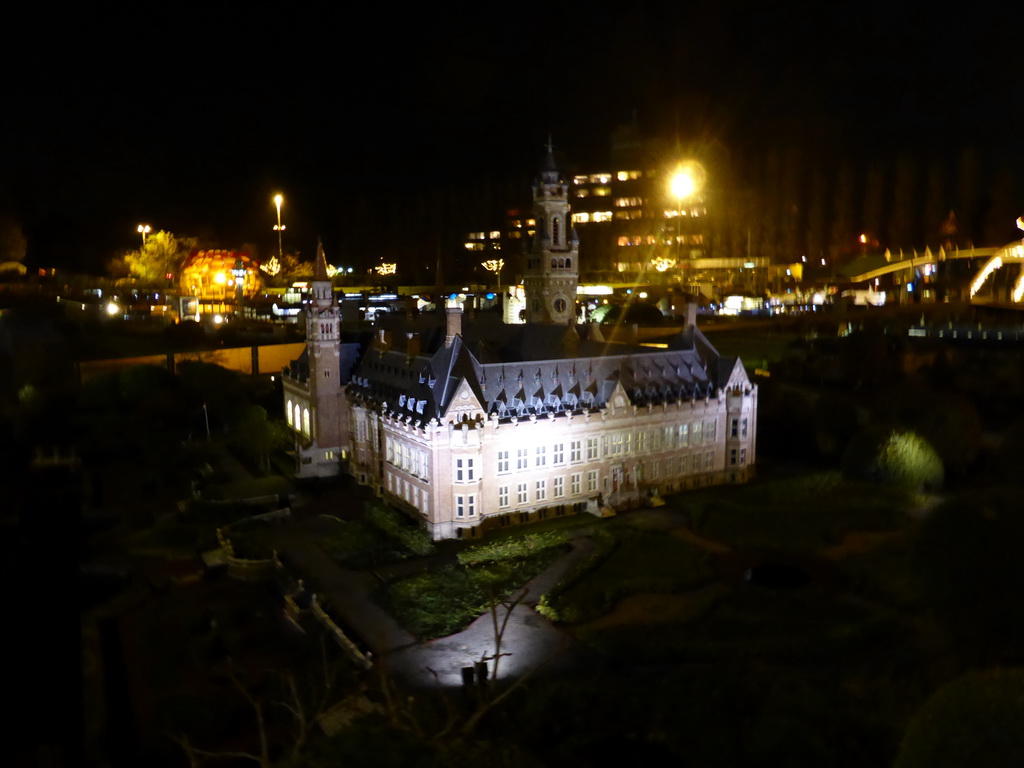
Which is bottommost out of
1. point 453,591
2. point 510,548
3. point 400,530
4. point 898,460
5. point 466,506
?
point 453,591

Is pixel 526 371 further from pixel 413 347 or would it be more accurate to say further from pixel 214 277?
pixel 214 277

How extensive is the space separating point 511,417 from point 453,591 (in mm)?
12748

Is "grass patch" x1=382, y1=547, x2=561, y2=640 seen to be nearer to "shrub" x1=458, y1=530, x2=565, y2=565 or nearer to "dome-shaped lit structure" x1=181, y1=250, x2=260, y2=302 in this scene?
"shrub" x1=458, y1=530, x2=565, y2=565

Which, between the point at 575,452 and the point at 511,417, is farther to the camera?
the point at 575,452

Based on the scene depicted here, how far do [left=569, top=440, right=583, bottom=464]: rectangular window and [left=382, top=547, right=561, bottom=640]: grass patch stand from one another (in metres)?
8.00

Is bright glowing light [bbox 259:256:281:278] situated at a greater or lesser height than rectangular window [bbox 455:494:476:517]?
greater

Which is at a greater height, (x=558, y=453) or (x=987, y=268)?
(x=987, y=268)

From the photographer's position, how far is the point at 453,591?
39.3 metres

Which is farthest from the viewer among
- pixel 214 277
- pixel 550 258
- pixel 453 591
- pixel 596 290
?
pixel 596 290

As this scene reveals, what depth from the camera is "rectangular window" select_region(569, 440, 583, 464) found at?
50875 mm

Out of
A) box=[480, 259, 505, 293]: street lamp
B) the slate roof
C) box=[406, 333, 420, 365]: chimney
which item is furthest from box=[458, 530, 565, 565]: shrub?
box=[480, 259, 505, 293]: street lamp

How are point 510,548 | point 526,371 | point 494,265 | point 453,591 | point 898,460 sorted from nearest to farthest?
point 453,591 → point 510,548 → point 526,371 → point 898,460 → point 494,265

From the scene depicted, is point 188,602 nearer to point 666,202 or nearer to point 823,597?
point 823,597

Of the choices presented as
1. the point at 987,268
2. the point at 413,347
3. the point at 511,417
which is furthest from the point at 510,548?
the point at 987,268
